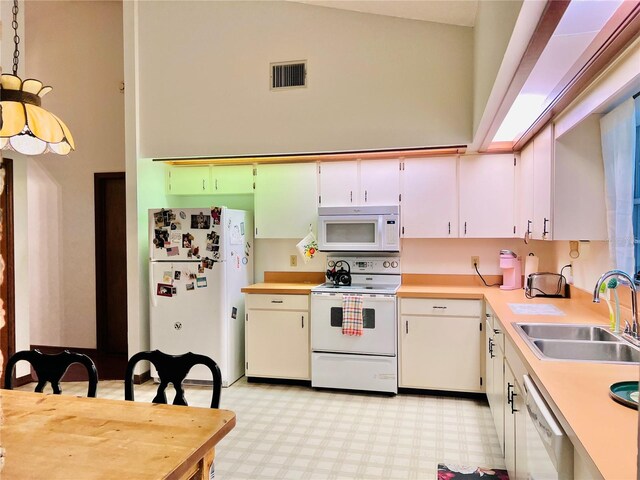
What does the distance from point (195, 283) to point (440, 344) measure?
85.6 inches

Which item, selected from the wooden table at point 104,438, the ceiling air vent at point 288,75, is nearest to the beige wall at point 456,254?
the ceiling air vent at point 288,75

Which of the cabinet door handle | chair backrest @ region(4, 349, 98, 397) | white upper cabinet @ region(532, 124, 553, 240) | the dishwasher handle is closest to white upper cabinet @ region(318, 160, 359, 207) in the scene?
white upper cabinet @ region(532, 124, 553, 240)

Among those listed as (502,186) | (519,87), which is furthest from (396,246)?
(519,87)

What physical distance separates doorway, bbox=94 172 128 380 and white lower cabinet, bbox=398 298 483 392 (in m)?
3.17

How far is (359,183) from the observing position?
13.8ft

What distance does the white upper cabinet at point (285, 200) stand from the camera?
14.2ft

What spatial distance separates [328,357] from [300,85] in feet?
7.65

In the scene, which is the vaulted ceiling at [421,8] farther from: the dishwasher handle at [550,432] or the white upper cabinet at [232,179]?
the dishwasher handle at [550,432]

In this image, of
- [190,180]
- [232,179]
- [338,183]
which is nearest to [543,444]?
[338,183]

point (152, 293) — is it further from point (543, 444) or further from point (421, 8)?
point (543, 444)

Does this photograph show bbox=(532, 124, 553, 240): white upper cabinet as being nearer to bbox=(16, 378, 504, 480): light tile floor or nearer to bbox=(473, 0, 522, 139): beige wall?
bbox=(473, 0, 522, 139): beige wall

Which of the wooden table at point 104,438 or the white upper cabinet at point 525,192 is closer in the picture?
the wooden table at point 104,438

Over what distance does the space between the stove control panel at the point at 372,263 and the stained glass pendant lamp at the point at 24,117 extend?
274 centimetres

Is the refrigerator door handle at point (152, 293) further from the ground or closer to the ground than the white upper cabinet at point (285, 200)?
closer to the ground
